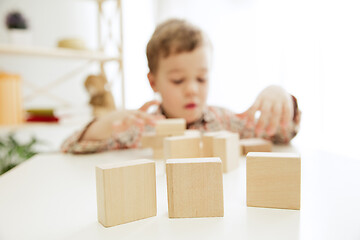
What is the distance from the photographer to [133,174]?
0.41m

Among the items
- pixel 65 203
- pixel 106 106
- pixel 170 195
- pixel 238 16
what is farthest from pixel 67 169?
pixel 238 16

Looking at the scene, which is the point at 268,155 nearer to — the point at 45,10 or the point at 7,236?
the point at 7,236

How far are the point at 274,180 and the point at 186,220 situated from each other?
0.13 metres

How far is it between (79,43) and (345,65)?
1159 millimetres

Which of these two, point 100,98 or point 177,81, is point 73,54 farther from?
point 177,81

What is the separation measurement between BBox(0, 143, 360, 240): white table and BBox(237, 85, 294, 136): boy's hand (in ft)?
0.69

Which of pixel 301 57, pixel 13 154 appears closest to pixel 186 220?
pixel 301 57

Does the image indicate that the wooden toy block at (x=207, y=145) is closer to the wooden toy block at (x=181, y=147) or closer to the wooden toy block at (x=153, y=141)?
the wooden toy block at (x=181, y=147)

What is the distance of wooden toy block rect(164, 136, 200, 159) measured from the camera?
0.64 m

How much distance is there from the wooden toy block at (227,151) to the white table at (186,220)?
2 centimetres

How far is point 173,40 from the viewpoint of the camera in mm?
1102

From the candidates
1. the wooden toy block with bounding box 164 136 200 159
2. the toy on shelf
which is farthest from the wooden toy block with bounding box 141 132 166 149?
the toy on shelf

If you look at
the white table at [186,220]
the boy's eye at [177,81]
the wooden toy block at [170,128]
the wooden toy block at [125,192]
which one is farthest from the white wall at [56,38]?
the wooden toy block at [125,192]

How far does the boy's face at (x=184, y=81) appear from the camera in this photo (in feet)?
3.47
